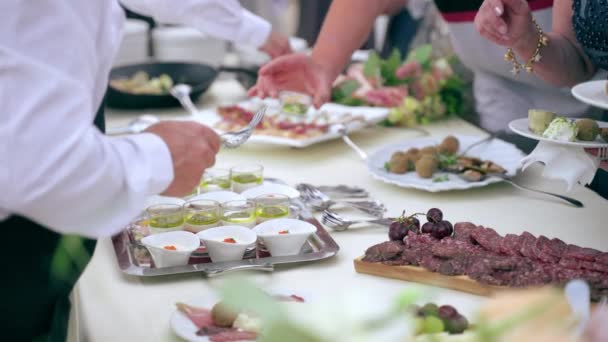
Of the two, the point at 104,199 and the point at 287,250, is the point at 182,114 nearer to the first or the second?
the point at 287,250

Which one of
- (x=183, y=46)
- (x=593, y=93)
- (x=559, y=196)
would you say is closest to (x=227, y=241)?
(x=593, y=93)

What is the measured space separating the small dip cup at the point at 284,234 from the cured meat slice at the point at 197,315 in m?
0.21

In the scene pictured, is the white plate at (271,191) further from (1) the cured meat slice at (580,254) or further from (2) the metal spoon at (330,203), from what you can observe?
(1) the cured meat slice at (580,254)

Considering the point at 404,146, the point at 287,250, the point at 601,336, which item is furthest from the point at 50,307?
the point at 404,146

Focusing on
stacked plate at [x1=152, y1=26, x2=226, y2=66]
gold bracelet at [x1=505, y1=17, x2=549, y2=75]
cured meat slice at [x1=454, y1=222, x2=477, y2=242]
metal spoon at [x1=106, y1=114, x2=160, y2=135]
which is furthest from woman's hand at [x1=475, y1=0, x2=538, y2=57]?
stacked plate at [x1=152, y1=26, x2=226, y2=66]

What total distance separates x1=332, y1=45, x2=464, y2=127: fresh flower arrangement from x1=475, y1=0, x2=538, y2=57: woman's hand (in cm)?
66

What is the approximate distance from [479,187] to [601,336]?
1032mm

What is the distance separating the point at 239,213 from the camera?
128 cm

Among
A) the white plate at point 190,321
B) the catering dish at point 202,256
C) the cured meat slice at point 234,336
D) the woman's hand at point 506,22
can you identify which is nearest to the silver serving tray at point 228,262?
the catering dish at point 202,256

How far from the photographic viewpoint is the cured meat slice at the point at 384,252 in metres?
1.13

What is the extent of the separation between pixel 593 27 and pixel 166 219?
2.68 ft

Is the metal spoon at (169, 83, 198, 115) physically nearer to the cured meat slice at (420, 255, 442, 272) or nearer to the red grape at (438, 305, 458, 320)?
the cured meat slice at (420, 255, 442, 272)

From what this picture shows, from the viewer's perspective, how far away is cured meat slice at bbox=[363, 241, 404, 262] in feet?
3.71

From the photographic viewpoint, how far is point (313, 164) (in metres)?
1.78
